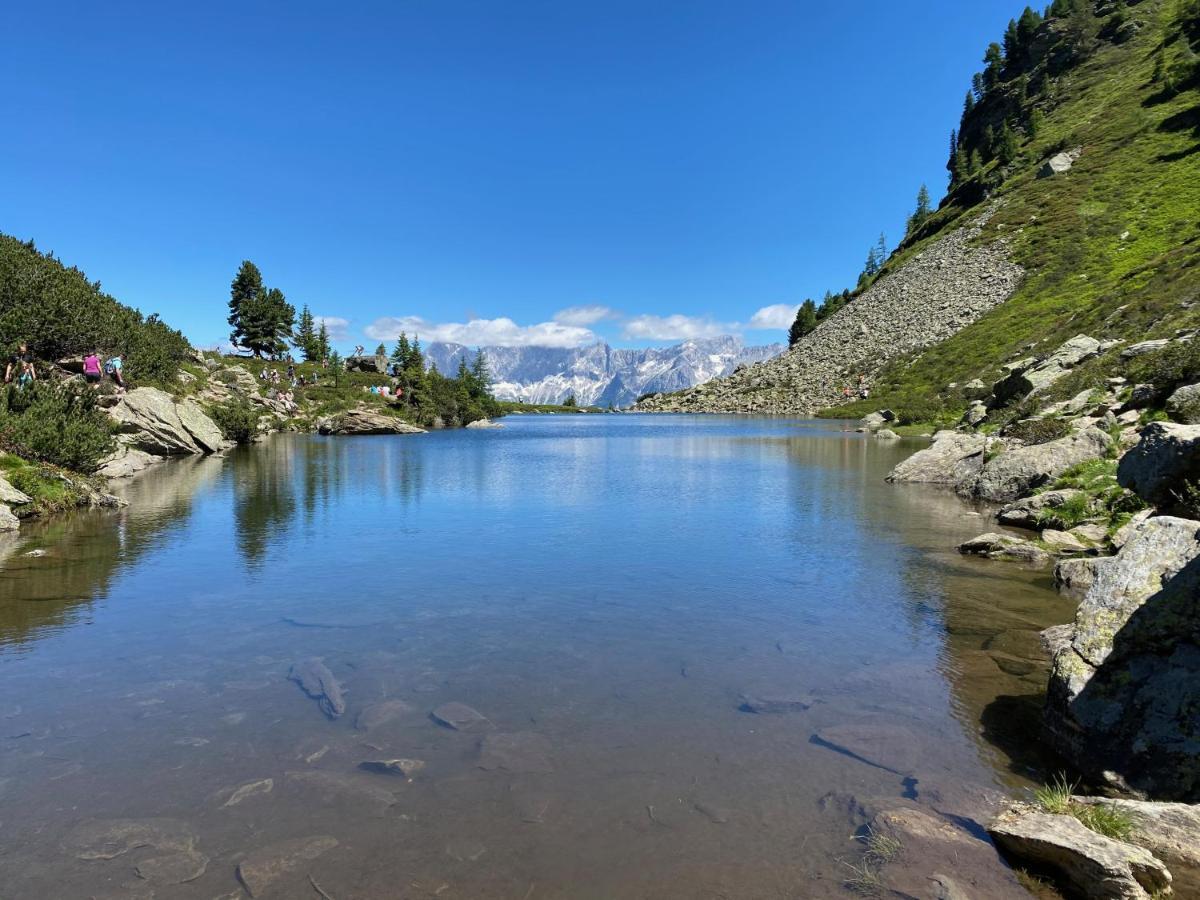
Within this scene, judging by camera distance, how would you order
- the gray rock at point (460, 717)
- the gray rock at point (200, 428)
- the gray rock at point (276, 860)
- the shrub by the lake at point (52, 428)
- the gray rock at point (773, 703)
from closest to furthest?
the gray rock at point (276, 860)
the gray rock at point (460, 717)
the gray rock at point (773, 703)
the shrub by the lake at point (52, 428)
the gray rock at point (200, 428)

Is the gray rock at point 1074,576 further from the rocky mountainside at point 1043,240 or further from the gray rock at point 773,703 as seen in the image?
the rocky mountainside at point 1043,240

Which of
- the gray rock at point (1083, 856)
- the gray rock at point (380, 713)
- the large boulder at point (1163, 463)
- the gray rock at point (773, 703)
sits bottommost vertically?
the gray rock at point (773, 703)

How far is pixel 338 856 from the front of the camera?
7762 millimetres

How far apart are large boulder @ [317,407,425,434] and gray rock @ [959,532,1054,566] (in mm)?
92146

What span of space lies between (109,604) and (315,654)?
7807 millimetres

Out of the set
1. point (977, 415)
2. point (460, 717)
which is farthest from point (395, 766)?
point (977, 415)

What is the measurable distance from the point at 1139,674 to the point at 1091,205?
530 ft

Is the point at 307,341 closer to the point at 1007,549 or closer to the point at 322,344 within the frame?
the point at 322,344

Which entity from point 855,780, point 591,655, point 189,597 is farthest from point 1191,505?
point 189,597

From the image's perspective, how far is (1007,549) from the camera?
2166cm

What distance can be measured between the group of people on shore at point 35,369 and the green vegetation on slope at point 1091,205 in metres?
76.1

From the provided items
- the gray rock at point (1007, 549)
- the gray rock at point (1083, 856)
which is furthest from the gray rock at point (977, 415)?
the gray rock at point (1083, 856)

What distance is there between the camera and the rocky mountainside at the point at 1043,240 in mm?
105375

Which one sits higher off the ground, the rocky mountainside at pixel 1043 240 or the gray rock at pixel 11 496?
the rocky mountainside at pixel 1043 240
